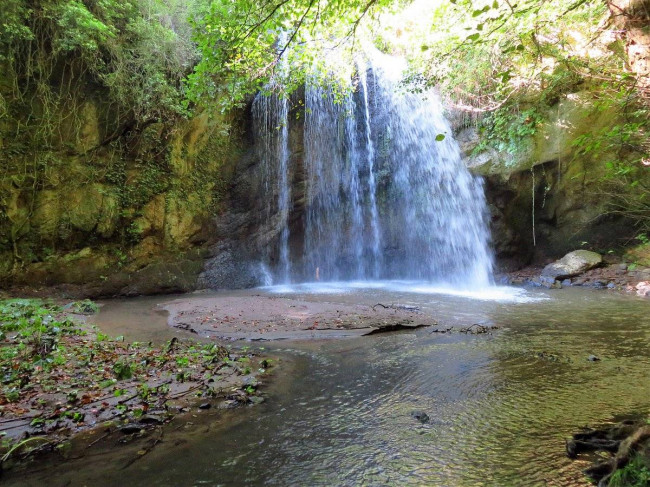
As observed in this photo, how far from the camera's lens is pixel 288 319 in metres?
6.60

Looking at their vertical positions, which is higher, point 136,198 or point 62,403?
point 136,198

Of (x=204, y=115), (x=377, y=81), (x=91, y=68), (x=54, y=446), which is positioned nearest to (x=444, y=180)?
(x=377, y=81)

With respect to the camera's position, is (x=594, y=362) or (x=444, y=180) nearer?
(x=594, y=362)

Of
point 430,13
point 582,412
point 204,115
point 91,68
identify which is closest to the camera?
point 582,412

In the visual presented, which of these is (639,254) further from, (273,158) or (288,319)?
(273,158)

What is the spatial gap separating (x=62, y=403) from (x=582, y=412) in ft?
13.6

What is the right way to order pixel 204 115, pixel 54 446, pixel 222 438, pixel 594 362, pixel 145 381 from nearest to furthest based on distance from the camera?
pixel 54 446, pixel 222 438, pixel 145 381, pixel 594 362, pixel 204 115

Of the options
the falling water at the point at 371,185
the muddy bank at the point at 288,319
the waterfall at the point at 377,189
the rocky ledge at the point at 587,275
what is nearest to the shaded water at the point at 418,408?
the muddy bank at the point at 288,319

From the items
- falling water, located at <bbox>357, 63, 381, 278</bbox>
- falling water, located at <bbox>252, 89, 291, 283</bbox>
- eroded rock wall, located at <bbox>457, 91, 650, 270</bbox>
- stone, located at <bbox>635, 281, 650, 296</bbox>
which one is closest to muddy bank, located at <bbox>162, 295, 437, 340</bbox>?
stone, located at <bbox>635, 281, 650, 296</bbox>

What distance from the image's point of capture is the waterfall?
13328mm

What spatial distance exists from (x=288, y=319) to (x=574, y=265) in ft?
31.3

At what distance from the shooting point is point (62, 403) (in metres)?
3.11

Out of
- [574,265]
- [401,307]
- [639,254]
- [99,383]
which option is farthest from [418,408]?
[639,254]

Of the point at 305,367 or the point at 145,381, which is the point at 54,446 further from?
the point at 305,367
